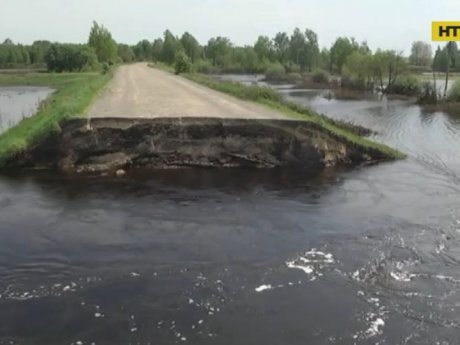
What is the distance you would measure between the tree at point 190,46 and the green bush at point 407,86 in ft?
206

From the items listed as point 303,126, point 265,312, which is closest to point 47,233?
point 265,312

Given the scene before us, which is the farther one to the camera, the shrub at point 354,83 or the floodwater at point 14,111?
the shrub at point 354,83

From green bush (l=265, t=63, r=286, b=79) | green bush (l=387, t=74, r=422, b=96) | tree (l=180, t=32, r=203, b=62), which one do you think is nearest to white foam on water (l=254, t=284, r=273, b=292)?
green bush (l=387, t=74, r=422, b=96)

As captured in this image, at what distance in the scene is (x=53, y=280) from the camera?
1112 cm

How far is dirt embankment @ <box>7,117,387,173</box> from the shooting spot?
20.8 metres

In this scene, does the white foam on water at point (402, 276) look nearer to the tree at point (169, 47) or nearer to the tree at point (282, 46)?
the tree at point (169, 47)

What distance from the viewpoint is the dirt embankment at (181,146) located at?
68.3 feet

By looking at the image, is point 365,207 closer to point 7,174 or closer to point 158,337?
point 158,337

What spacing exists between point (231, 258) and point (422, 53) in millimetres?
148915

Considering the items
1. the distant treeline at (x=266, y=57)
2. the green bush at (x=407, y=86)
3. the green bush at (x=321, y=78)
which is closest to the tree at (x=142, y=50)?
the distant treeline at (x=266, y=57)

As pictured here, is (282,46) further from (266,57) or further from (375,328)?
(375,328)

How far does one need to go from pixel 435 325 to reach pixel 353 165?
13147mm

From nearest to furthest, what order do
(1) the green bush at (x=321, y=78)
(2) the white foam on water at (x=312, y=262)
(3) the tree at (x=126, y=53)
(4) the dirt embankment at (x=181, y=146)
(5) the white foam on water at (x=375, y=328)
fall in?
(5) the white foam on water at (x=375, y=328)
(2) the white foam on water at (x=312, y=262)
(4) the dirt embankment at (x=181, y=146)
(1) the green bush at (x=321, y=78)
(3) the tree at (x=126, y=53)

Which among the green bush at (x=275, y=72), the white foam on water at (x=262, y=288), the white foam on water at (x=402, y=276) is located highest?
the green bush at (x=275, y=72)
